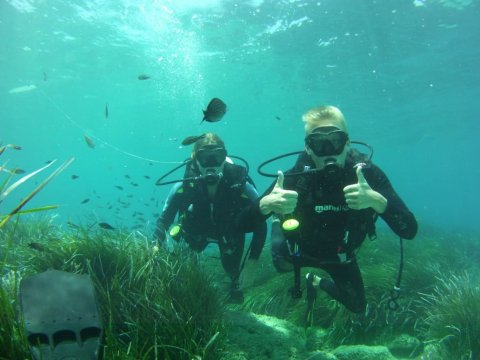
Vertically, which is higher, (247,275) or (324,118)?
(324,118)

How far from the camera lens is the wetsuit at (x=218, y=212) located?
251 inches

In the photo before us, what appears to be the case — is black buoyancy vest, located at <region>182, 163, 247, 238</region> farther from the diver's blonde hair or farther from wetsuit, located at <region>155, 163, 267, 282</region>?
the diver's blonde hair

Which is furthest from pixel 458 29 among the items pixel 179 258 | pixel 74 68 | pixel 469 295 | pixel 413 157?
pixel 413 157

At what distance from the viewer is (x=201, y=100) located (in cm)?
4506

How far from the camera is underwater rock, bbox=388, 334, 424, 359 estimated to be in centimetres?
489

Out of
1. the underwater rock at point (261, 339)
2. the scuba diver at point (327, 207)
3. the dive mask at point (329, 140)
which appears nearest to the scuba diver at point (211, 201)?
the scuba diver at point (327, 207)

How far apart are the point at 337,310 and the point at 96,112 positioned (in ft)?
169

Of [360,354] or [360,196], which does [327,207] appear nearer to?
[360,196]

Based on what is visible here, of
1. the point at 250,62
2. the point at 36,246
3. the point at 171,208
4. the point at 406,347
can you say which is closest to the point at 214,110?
the point at 171,208

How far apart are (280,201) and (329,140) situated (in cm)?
107

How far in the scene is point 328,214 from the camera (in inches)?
175

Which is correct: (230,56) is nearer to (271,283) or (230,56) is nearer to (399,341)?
(271,283)

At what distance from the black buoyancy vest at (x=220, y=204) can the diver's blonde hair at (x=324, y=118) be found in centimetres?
222

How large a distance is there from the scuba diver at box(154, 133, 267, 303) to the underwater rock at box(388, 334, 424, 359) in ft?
9.66
